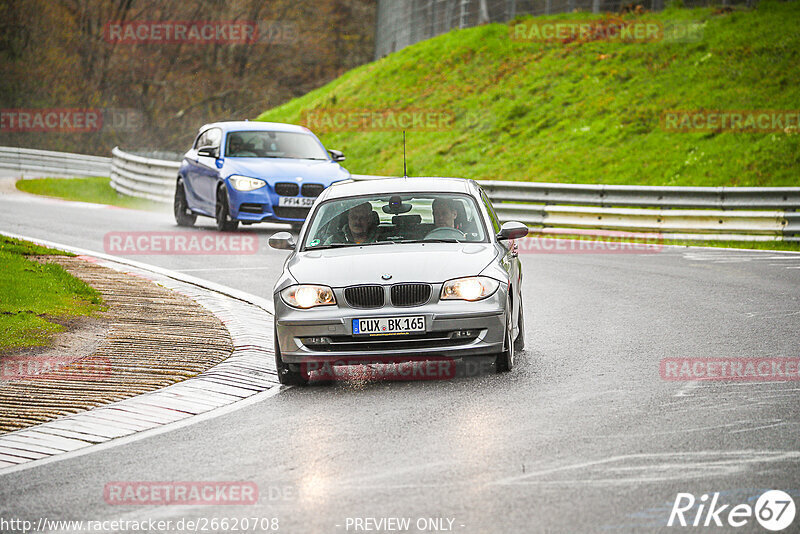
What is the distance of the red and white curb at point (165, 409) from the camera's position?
7102 millimetres

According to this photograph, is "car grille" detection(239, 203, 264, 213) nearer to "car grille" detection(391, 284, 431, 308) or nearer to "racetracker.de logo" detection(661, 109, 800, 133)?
"car grille" detection(391, 284, 431, 308)

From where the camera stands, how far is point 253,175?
20.1 metres

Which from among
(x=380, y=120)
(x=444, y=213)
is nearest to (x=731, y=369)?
(x=444, y=213)

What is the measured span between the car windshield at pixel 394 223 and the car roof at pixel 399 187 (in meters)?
0.06

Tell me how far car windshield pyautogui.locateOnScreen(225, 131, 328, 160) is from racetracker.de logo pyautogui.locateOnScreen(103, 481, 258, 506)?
1534 cm

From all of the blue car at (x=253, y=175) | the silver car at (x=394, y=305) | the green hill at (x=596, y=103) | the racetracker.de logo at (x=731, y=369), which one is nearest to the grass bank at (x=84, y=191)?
the blue car at (x=253, y=175)

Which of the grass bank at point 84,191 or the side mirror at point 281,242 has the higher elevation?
the grass bank at point 84,191

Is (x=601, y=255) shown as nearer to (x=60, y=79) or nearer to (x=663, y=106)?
(x=663, y=106)

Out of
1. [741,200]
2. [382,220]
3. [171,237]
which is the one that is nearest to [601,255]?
[741,200]

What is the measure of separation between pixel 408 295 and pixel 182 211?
14.4 metres

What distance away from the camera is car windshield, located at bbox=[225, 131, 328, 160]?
21.3 metres

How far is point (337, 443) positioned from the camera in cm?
698

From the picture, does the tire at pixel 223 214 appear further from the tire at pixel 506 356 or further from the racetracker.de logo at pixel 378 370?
the tire at pixel 506 356

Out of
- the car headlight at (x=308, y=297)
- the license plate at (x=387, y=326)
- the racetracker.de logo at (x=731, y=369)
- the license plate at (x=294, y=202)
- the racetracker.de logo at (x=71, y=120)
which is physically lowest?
the racetracker.de logo at (x=731, y=369)
